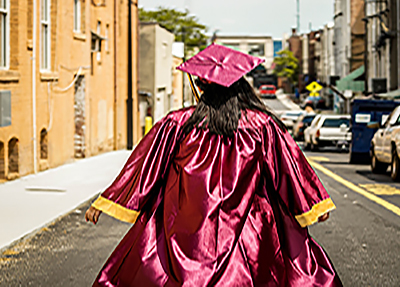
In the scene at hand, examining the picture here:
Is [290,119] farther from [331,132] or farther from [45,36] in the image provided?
[45,36]

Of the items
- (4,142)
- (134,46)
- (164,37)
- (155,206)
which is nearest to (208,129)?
(155,206)

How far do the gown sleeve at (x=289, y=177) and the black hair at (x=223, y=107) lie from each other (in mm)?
128

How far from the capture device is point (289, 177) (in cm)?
468

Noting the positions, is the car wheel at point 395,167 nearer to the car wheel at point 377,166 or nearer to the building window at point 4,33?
the car wheel at point 377,166

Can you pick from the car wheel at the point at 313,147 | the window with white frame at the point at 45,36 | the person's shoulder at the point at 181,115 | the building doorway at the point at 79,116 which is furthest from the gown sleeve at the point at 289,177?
the car wheel at the point at 313,147

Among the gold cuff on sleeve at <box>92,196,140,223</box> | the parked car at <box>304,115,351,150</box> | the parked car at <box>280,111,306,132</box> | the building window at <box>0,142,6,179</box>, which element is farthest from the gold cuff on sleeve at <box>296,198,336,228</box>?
the parked car at <box>280,111,306,132</box>

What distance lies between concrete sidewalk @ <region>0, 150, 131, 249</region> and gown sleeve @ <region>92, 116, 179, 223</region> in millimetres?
3921

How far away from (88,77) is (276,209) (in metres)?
18.5

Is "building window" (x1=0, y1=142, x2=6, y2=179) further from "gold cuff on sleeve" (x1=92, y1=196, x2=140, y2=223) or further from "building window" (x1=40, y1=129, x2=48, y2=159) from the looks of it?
"gold cuff on sleeve" (x1=92, y1=196, x2=140, y2=223)

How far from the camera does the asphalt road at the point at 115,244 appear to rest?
6.82 metres

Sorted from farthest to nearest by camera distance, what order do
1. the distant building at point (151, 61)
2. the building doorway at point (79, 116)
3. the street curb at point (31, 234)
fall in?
1. the distant building at point (151, 61)
2. the building doorway at point (79, 116)
3. the street curb at point (31, 234)

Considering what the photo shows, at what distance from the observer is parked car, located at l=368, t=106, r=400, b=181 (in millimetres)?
15766

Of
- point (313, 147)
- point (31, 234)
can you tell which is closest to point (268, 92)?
point (313, 147)

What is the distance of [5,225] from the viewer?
9.77m
